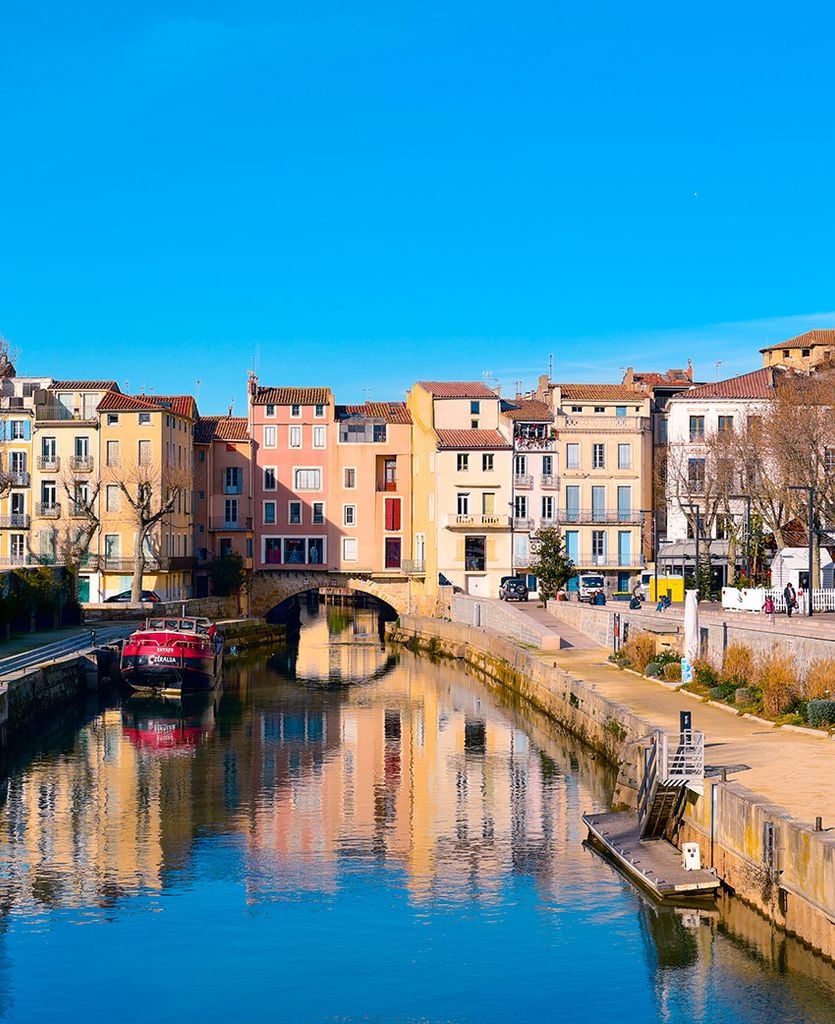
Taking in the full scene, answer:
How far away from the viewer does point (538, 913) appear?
24969mm

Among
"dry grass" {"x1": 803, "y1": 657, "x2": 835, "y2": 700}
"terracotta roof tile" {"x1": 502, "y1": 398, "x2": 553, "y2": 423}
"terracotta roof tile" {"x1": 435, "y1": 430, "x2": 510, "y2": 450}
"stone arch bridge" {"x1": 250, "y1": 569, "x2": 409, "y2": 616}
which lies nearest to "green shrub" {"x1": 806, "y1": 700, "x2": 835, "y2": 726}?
"dry grass" {"x1": 803, "y1": 657, "x2": 835, "y2": 700}

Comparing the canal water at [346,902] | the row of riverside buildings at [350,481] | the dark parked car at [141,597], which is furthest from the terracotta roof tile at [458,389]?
the canal water at [346,902]

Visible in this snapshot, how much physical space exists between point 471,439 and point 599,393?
27.1ft

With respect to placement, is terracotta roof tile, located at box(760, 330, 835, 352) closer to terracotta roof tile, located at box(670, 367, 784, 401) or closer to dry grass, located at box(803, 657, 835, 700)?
terracotta roof tile, located at box(670, 367, 784, 401)

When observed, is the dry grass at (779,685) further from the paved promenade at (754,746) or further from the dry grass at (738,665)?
the dry grass at (738,665)

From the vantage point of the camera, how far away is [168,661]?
5809cm

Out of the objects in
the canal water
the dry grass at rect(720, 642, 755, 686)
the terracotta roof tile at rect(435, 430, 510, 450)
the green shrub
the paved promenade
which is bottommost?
the canal water

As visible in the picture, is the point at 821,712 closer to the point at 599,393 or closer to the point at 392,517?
the point at 599,393

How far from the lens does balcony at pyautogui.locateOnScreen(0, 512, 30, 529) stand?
82.0m

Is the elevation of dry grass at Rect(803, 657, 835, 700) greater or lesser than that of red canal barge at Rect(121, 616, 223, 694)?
greater

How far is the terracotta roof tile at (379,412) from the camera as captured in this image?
3499 inches

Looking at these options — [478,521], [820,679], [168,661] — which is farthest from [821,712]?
[478,521]

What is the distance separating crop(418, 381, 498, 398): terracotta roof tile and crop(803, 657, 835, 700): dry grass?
171 ft

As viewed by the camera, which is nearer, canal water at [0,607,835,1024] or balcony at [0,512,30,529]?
canal water at [0,607,835,1024]
